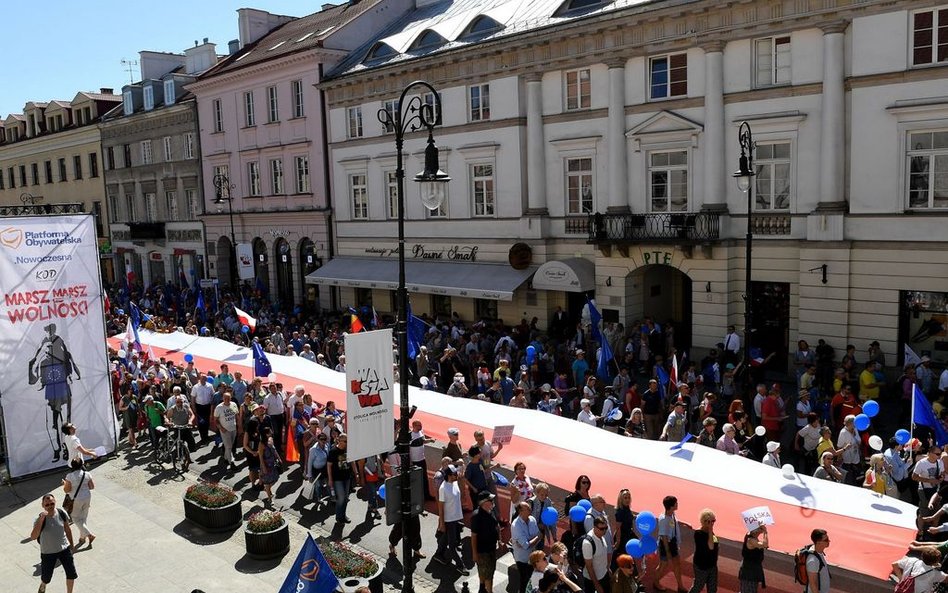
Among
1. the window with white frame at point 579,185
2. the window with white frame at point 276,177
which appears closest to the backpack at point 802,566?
the window with white frame at point 579,185

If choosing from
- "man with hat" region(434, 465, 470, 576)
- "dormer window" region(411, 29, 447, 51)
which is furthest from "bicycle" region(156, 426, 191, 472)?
"dormer window" region(411, 29, 447, 51)

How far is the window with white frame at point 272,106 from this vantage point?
40.5 m

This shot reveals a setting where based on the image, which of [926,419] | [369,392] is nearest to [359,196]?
[369,392]

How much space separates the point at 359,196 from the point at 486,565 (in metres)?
27.0

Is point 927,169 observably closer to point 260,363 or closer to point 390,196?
point 260,363

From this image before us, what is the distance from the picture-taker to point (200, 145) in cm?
4656

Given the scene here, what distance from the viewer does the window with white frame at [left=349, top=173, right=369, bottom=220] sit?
36.5 metres

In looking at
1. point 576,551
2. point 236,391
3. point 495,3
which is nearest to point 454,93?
point 495,3

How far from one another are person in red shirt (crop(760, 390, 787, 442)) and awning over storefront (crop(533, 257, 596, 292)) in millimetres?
10762

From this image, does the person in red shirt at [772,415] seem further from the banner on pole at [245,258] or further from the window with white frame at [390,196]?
the banner on pole at [245,258]

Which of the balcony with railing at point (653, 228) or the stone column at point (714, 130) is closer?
the stone column at point (714, 130)

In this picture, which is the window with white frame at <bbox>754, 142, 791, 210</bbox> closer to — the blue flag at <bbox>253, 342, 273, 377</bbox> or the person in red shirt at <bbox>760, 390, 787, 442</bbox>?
the person in red shirt at <bbox>760, 390, 787, 442</bbox>

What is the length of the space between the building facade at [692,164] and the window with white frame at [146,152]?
22.9m

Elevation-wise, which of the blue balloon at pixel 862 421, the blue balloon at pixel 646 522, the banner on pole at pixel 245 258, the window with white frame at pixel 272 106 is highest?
the window with white frame at pixel 272 106
